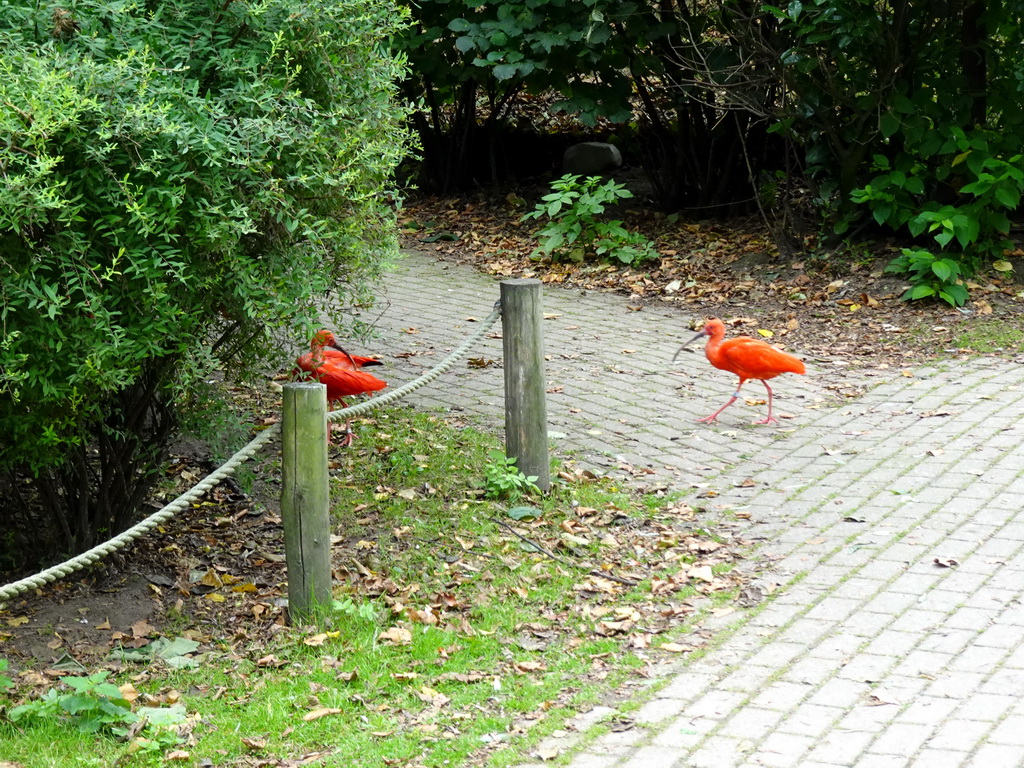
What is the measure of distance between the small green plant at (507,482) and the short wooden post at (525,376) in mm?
41

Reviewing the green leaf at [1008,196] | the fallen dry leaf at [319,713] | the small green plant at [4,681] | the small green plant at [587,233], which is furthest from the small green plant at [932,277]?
the small green plant at [4,681]

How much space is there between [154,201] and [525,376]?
87.5 inches

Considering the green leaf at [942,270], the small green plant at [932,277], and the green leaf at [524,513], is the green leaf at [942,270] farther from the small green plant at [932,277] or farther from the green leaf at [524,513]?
the green leaf at [524,513]

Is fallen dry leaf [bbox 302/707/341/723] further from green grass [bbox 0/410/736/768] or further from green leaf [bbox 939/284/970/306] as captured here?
green leaf [bbox 939/284/970/306]

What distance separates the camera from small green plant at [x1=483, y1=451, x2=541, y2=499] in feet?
19.8

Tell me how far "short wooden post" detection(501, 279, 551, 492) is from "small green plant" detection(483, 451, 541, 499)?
0.04 metres

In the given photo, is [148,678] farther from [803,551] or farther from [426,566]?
[803,551]

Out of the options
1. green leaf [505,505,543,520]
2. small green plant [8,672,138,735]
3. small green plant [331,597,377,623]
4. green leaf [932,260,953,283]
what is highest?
green leaf [932,260,953,283]

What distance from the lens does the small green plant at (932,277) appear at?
933 centimetres


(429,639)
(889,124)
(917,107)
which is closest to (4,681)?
(429,639)

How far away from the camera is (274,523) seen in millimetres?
6203

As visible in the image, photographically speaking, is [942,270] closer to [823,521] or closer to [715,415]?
[715,415]

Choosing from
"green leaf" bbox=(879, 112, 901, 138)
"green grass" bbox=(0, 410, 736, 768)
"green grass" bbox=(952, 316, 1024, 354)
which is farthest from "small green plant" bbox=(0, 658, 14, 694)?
"green leaf" bbox=(879, 112, 901, 138)

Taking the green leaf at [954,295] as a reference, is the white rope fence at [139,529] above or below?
below
